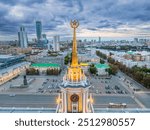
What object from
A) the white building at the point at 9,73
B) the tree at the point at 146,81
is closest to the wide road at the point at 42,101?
the tree at the point at 146,81

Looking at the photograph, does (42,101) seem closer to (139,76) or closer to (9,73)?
(139,76)

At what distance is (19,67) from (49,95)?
1064cm

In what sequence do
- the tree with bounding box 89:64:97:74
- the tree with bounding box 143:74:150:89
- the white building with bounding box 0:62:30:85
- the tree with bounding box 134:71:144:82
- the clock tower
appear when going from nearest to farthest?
the clock tower < the tree with bounding box 143:74:150:89 < the tree with bounding box 134:71:144:82 < the white building with bounding box 0:62:30:85 < the tree with bounding box 89:64:97:74

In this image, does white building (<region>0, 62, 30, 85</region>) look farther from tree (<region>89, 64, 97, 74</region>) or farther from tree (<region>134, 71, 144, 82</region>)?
tree (<region>134, 71, 144, 82</region>)

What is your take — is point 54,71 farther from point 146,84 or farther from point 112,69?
point 146,84

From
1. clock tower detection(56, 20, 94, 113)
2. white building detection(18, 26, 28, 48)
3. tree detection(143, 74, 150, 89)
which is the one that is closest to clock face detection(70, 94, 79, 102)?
clock tower detection(56, 20, 94, 113)

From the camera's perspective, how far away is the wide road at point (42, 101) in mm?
11145

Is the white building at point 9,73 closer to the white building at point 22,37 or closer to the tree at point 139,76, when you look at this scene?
the tree at point 139,76

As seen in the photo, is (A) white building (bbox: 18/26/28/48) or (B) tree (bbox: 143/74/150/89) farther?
(A) white building (bbox: 18/26/28/48)

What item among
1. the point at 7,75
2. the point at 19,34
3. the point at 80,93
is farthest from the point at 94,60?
the point at 19,34

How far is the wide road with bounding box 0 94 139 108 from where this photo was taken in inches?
439

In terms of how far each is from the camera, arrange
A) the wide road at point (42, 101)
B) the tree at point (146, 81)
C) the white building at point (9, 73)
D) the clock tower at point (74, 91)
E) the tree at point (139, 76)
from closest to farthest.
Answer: the clock tower at point (74, 91), the wide road at point (42, 101), the tree at point (146, 81), the tree at point (139, 76), the white building at point (9, 73)

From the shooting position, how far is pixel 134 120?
5.38 feet

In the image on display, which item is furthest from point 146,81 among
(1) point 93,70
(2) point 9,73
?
(2) point 9,73
